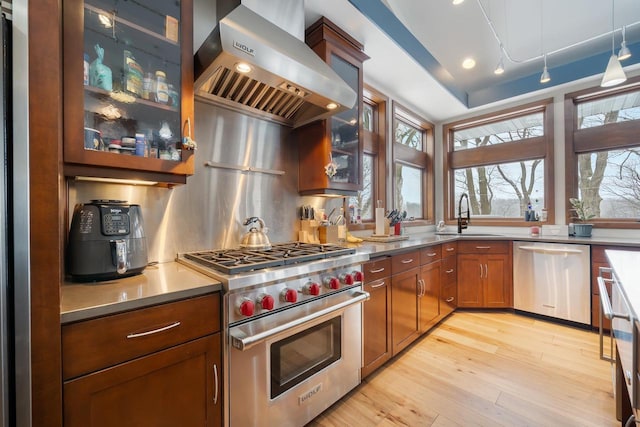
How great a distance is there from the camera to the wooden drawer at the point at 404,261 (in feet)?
6.95

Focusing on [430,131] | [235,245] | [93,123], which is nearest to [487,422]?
[235,245]

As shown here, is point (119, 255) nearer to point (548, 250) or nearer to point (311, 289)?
point (311, 289)

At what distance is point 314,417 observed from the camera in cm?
152

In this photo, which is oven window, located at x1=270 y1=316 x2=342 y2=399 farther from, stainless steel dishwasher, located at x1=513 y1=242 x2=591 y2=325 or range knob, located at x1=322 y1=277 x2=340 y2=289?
stainless steel dishwasher, located at x1=513 y1=242 x2=591 y2=325

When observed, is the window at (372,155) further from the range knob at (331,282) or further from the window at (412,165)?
the range knob at (331,282)

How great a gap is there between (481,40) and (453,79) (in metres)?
0.73

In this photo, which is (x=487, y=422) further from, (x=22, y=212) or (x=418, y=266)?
(x=22, y=212)

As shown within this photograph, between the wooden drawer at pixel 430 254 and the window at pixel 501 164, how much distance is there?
1.51 metres

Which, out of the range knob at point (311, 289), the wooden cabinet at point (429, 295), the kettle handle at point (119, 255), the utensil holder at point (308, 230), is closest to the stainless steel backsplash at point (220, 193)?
the utensil holder at point (308, 230)

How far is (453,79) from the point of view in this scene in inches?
137

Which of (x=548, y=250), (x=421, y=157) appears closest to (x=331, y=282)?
(x=548, y=250)

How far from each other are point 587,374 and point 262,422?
7.50 feet

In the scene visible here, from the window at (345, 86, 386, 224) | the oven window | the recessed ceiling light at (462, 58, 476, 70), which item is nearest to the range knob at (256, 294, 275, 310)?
the oven window

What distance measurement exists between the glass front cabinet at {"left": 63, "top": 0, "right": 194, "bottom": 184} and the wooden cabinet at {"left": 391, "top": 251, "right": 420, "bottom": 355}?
64.3 inches
